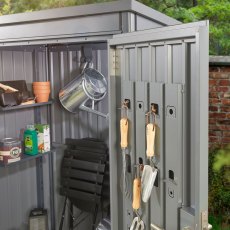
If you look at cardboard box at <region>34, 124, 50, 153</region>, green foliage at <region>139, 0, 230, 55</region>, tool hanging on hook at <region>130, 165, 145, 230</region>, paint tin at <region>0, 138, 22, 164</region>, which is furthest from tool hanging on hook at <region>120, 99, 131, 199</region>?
green foliage at <region>139, 0, 230, 55</region>

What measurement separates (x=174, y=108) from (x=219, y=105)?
129 inches

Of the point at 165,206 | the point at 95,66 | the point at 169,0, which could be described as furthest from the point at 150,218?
the point at 169,0

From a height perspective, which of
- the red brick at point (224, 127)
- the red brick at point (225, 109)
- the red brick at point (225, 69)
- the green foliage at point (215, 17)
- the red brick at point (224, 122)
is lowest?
the red brick at point (224, 127)

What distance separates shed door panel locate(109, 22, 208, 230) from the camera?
1.57 meters

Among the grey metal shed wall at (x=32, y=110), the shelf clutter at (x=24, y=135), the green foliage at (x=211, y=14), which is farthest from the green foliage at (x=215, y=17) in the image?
the shelf clutter at (x=24, y=135)

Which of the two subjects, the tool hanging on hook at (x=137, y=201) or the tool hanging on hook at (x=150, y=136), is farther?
the tool hanging on hook at (x=137, y=201)

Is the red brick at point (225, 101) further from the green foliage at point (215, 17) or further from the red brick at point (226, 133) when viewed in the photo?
the green foliage at point (215, 17)

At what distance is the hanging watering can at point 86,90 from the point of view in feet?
10.2

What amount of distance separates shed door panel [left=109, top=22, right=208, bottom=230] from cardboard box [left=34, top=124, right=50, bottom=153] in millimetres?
1456

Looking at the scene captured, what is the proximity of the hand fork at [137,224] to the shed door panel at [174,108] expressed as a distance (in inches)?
1.1

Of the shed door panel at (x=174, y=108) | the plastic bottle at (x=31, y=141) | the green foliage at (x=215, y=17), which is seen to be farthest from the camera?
the green foliage at (x=215, y=17)

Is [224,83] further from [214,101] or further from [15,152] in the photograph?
[15,152]

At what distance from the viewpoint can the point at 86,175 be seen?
334cm

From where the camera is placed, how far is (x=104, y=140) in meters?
3.41
